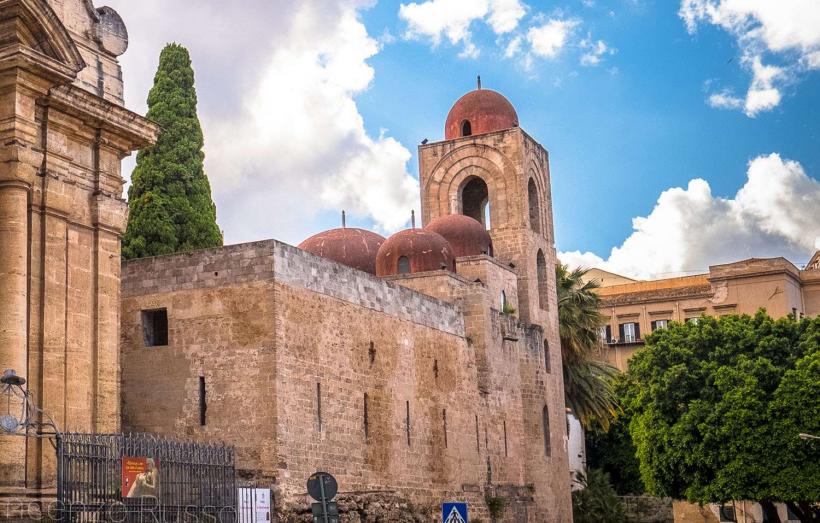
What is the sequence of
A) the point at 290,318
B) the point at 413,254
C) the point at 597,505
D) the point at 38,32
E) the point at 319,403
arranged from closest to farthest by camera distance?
the point at 38,32, the point at 290,318, the point at 319,403, the point at 413,254, the point at 597,505

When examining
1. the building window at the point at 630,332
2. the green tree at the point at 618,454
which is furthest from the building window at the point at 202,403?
the building window at the point at 630,332

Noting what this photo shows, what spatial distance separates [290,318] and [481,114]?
16176mm

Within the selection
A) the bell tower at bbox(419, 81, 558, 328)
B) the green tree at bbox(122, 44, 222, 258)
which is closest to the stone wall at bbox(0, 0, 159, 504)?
the green tree at bbox(122, 44, 222, 258)

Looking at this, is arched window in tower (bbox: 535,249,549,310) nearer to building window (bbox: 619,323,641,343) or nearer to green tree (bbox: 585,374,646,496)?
green tree (bbox: 585,374,646,496)

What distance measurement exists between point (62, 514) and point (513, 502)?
1754 centimetres

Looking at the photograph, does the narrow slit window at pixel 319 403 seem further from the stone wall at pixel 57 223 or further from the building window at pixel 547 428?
the building window at pixel 547 428

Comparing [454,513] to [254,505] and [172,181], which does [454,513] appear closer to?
[254,505]

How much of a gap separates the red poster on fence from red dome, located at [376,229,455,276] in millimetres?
14838

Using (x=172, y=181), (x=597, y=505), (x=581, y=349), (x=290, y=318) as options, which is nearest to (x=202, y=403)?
(x=290, y=318)

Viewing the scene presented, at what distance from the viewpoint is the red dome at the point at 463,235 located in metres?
32.3

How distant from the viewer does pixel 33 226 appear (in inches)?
627

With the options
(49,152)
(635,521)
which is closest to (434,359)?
(49,152)

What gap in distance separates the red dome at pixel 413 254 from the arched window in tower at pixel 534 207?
608 centimetres

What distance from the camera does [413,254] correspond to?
1172 inches
